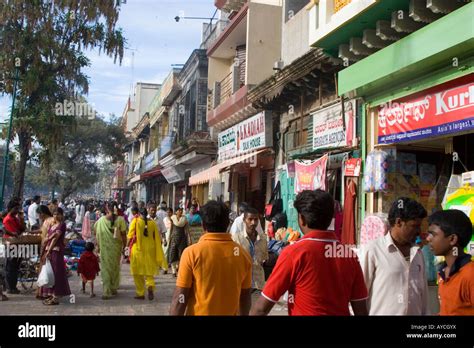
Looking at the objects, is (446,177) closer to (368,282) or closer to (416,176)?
(416,176)

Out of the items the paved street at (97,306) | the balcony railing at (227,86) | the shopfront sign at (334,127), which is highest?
the balcony railing at (227,86)

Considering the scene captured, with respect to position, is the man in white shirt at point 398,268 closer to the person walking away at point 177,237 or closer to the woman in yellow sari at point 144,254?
the woman in yellow sari at point 144,254

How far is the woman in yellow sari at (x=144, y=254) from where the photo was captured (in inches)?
338

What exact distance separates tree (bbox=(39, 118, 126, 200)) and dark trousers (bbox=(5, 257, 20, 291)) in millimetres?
25783

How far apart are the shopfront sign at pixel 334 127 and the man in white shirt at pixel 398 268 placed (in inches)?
237

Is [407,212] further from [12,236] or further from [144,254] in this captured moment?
[12,236]

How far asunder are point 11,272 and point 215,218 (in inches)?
264

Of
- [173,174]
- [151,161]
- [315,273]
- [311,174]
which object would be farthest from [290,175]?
[151,161]

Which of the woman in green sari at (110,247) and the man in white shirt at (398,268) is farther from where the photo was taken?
the woman in green sari at (110,247)

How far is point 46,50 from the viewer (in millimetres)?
12609

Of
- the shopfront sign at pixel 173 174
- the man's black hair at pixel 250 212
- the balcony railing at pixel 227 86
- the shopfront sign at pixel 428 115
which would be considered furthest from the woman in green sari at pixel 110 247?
the shopfront sign at pixel 173 174

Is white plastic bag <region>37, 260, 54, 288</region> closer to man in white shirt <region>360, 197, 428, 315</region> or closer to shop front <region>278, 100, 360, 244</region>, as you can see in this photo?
shop front <region>278, 100, 360, 244</region>
